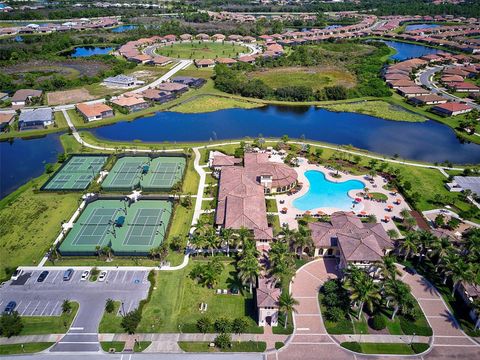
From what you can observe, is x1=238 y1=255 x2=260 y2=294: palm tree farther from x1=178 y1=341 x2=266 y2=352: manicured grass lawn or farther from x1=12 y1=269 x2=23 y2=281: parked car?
x1=12 y1=269 x2=23 y2=281: parked car

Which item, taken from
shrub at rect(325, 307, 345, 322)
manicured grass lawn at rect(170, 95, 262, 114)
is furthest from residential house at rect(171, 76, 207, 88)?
shrub at rect(325, 307, 345, 322)

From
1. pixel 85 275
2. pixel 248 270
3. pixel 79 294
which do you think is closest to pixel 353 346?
pixel 248 270

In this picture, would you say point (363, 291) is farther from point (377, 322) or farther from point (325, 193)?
point (325, 193)

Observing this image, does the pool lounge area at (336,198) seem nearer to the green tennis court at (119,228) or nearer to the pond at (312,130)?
the pond at (312,130)

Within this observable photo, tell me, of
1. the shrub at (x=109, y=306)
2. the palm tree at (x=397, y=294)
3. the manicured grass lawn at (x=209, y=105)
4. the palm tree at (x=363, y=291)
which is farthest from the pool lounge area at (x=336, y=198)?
the manicured grass lawn at (x=209, y=105)

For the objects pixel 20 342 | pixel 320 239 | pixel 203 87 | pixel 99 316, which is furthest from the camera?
pixel 203 87

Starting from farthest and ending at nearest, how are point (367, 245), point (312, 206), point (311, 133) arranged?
1. point (311, 133)
2. point (312, 206)
3. point (367, 245)

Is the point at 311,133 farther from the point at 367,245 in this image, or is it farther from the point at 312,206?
the point at 367,245

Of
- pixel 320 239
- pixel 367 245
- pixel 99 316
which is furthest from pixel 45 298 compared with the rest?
pixel 367 245
